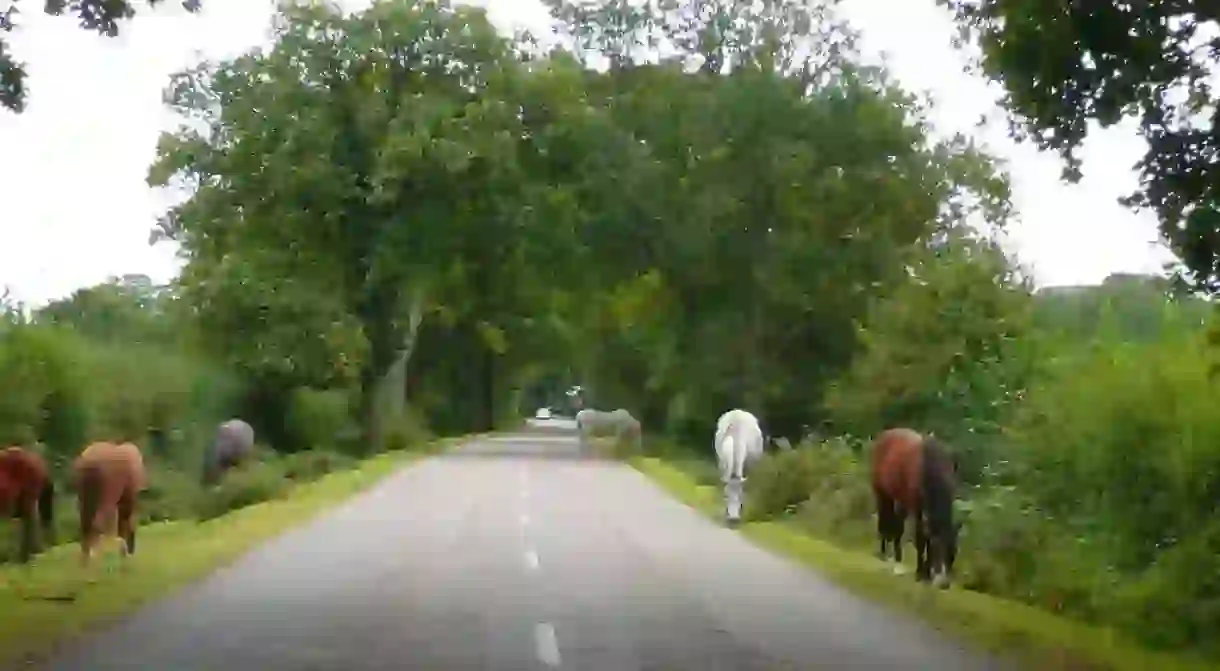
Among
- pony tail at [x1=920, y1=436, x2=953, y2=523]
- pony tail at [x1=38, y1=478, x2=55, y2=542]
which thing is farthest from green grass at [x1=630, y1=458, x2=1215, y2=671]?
pony tail at [x1=38, y1=478, x2=55, y2=542]

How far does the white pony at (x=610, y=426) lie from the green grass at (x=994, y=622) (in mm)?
37930

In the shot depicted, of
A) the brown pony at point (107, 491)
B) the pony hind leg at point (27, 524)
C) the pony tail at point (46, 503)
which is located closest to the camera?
the brown pony at point (107, 491)

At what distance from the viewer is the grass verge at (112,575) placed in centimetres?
1437

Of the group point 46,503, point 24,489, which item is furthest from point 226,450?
point 24,489

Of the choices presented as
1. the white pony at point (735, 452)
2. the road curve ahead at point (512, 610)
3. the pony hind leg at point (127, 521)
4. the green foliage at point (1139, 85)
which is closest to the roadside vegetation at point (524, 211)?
the white pony at point (735, 452)

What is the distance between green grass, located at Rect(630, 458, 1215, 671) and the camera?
1332 centimetres

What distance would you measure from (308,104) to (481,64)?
616cm

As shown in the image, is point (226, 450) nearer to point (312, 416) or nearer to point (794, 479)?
point (312, 416)

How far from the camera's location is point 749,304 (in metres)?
57.8

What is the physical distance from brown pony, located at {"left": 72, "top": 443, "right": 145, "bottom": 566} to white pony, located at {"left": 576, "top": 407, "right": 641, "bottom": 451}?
41.9 metres

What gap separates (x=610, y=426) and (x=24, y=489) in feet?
181

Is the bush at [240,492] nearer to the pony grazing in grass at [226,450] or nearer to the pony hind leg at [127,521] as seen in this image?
the pony grazing in grass at [226,450]

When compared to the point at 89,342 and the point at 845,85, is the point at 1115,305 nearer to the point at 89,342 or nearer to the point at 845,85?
the point at 89,342

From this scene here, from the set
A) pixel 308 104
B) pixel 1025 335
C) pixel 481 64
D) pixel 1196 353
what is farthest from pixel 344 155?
pixel 1196 353
